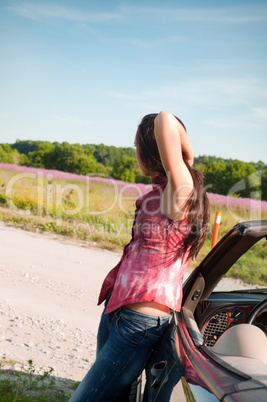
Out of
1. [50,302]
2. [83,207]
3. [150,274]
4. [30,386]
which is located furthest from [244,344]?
[83,207]

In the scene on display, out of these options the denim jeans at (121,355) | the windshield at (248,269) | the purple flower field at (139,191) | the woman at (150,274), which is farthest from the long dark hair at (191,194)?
the purple flower field at (139,191)

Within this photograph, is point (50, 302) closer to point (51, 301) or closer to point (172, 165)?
point (51, 301)

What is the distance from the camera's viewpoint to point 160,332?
1729 millimetres

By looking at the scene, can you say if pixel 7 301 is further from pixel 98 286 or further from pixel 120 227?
pixel 120 227

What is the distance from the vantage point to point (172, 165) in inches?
64.1

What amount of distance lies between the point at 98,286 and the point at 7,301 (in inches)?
70.7

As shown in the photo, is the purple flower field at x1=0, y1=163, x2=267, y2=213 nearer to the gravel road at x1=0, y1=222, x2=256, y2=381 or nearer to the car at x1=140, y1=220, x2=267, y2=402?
the gravel road at x1=0, y1=222, x2=256, y2=381

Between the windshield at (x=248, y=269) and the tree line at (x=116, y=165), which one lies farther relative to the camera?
the tree line at (x=116, y=165)

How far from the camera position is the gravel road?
3.76m

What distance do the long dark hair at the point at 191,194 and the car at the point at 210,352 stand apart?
7.6 inches

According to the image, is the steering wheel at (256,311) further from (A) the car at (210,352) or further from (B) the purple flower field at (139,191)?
(B) the purple flower field at (139,191)

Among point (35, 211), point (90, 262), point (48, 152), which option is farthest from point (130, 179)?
point (90, 262)

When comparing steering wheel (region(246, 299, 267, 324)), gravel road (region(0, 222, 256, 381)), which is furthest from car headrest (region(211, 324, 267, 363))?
gravel road (region(0, 222, 256, 381))

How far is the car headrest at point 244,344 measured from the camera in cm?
142
